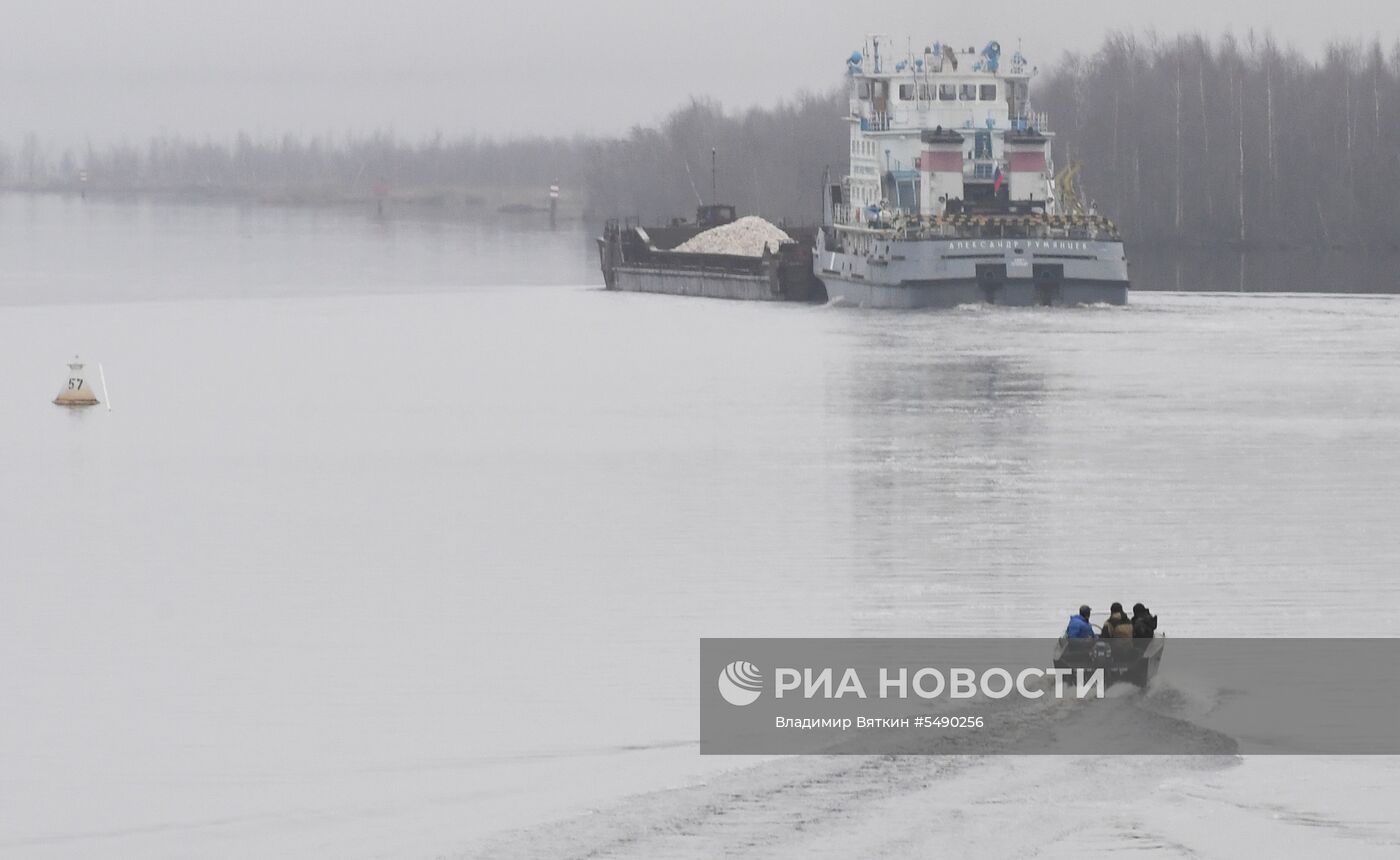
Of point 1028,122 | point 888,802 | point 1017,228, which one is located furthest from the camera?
point 1028,122

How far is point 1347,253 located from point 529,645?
275ft

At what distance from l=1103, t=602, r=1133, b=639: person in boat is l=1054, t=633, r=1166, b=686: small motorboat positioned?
0.45 ft

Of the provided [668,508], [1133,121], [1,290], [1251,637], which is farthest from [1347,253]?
[1251,637]

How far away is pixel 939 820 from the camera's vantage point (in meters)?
11.7

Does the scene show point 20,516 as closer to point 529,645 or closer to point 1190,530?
point 529,645

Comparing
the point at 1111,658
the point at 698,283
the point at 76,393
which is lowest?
the point at 1111,658

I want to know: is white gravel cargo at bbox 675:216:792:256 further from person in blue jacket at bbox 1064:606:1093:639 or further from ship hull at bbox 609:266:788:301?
person in blue jacket at bbox 1064:606:1093:639

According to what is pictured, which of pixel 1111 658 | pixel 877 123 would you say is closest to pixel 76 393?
pixel 1111 658

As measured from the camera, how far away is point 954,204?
66500mm

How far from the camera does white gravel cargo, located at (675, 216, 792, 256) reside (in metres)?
81.9

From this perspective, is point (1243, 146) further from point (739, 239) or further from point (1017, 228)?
point (1017, 228)

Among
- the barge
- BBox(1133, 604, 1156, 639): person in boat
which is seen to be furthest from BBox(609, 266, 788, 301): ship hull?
BBox(1133, 604, 1156, 639): person in boat

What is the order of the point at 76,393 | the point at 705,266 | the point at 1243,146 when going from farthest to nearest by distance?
the point at 1243,146, the point at 705,266, the point at 76,393

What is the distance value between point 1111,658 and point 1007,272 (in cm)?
4848
